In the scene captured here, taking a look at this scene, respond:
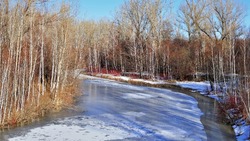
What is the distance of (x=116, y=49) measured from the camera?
36781 millimetres

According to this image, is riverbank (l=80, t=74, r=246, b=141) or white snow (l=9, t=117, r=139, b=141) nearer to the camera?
white snow (l=9, t=117, r=139, b=141)

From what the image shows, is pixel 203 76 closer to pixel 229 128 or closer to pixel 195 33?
pixel 195 33

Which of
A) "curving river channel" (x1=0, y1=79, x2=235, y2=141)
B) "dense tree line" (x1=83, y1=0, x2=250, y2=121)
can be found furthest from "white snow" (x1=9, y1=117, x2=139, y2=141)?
"dense tree line" (x1=83, y1=0, x2=250, y2=121)

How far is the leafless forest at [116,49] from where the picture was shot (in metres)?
9.53

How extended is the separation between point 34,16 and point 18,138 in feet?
17.1

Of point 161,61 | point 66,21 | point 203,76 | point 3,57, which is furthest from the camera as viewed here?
point 161,61

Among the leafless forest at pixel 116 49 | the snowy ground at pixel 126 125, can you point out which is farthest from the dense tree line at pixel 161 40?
the snowy ground at pixel 126 125

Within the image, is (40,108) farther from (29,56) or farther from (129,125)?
(129,125)

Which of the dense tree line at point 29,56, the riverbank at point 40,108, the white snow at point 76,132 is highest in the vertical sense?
the dense tree line at point 29,56

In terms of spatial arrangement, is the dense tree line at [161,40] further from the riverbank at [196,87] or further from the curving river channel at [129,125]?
the curving river channel at [129,125]

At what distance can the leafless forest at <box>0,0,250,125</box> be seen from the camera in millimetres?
9531

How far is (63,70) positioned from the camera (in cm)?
1377

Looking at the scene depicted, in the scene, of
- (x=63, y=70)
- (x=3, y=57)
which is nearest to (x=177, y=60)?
(x=63, y=70)

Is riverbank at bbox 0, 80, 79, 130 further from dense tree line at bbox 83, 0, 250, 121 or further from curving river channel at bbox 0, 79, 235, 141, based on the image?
dense tree line at bbox 83, 0, 250, 121
